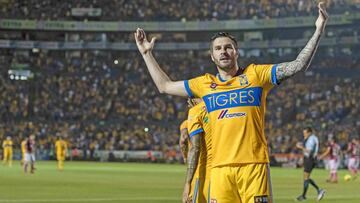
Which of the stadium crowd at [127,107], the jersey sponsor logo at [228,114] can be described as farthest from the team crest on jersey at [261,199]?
the stadium crowd at [127,107]

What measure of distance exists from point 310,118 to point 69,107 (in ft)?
74.2

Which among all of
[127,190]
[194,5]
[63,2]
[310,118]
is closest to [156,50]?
[194,5]

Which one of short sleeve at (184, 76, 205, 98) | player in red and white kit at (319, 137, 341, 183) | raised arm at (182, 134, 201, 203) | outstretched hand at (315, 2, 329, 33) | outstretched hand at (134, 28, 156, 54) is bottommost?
player in red and white kit at (319, 137, 341, 183)

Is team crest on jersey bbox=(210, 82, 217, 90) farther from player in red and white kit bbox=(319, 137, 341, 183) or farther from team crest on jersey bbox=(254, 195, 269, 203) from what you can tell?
player in red and white kit bbox=(319, 137, 341, 183)

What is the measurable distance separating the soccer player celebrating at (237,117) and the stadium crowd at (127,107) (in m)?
50.0

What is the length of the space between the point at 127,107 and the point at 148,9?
57.8 ft

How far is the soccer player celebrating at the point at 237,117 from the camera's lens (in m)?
7.91

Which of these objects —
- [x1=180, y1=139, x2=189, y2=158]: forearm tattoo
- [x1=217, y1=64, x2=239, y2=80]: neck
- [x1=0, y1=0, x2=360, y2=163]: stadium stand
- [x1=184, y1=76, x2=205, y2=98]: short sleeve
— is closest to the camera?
[x1=217, y1=64, x2=239, y2=80]: neck

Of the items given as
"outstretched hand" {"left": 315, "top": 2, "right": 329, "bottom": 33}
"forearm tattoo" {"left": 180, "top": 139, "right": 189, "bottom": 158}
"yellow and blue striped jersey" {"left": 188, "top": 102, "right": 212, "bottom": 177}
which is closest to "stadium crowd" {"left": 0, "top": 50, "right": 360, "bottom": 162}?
"forearm tattoo" {"left": 180, "top": 139, "right": 189, "bottom": 158}

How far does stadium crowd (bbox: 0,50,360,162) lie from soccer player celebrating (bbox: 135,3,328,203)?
50010 mm

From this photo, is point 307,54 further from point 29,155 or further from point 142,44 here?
point 29,155

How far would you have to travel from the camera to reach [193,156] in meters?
10.1

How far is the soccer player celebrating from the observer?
7906 millimetres

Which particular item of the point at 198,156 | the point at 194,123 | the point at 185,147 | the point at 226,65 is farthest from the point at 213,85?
the point at 185,147
